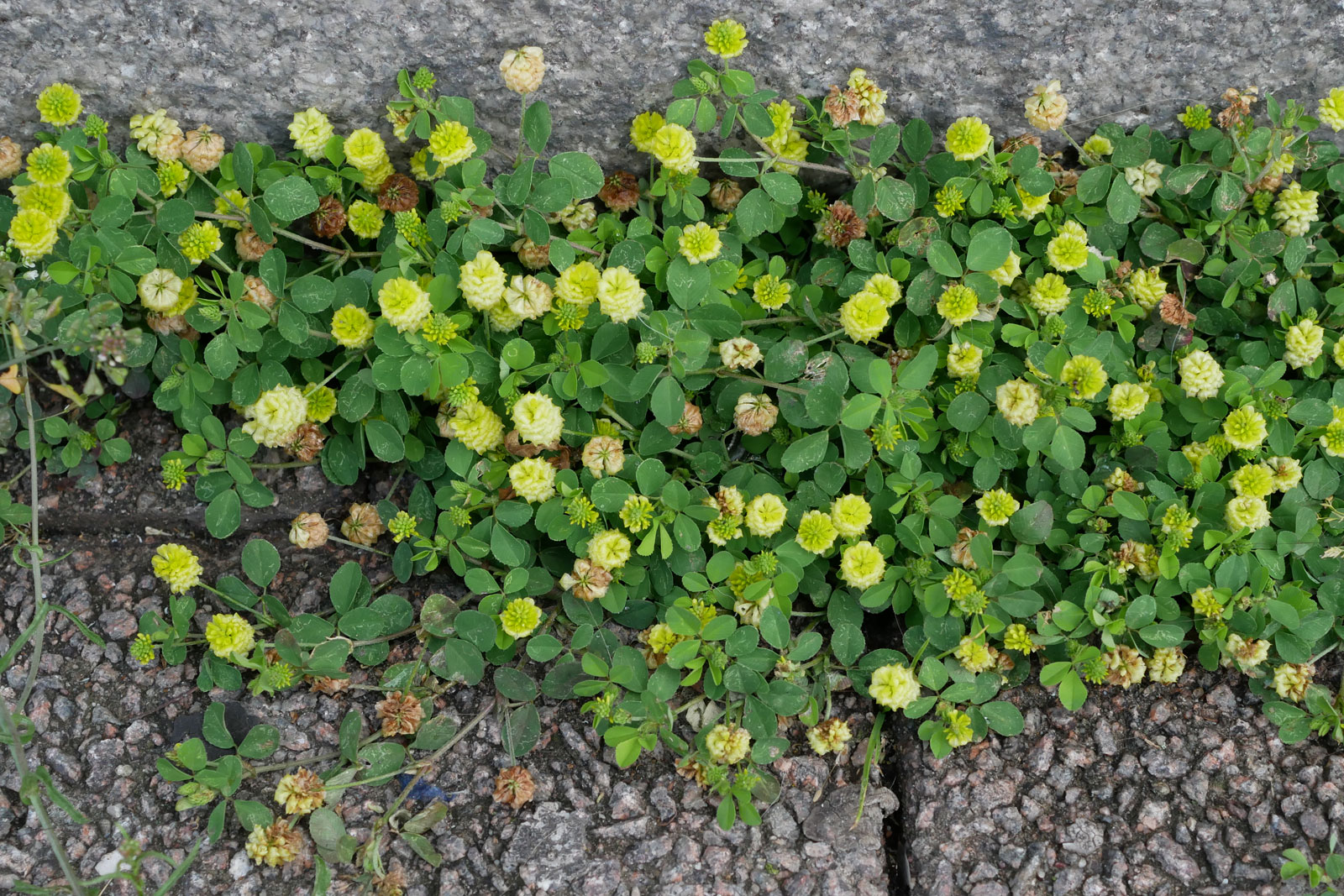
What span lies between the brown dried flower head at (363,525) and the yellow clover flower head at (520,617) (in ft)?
1.63

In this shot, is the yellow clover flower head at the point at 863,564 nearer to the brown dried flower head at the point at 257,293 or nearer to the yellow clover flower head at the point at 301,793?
the yellow clover flower head at the point at 301,793

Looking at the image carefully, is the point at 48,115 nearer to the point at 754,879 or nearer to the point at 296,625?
the point at 296,625

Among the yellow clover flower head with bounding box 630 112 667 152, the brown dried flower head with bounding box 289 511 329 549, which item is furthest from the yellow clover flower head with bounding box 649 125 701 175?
the brown dried flower head with bounding box 289 511 329 549

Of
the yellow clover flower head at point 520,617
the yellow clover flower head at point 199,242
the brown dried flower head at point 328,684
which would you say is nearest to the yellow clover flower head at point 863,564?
the yellow clover flower head at point 520,617

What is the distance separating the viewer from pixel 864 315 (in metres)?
2.27

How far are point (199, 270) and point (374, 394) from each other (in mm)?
602

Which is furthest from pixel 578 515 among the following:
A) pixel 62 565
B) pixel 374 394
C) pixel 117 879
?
pixel 62 565

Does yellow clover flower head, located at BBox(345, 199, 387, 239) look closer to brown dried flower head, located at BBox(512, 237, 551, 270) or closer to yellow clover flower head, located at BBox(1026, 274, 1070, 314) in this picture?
brown dried flower head, located at BBox(512, 237, 551, 270)

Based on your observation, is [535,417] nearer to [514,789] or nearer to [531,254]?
[531,254]

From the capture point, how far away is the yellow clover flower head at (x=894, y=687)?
2186mm

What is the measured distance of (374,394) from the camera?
2.46 m

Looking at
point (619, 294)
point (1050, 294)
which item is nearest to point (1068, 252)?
point (1050, 294)

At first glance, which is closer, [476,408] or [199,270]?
[476,408]

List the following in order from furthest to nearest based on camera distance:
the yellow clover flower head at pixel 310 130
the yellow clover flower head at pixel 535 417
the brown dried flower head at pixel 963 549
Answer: the yellow clover flower head at pixel 310 130 → the brown dried flower head at pixel 963 549 → the yellow clover flower head at pixel 535 417
